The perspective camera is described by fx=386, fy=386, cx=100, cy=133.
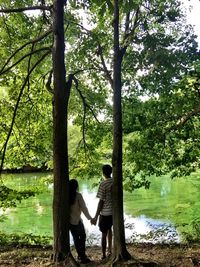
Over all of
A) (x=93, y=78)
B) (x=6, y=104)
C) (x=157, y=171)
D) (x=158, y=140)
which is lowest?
(x=157, y=171)

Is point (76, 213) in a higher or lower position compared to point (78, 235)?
higher

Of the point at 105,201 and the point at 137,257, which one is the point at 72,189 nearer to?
the point at 105,201

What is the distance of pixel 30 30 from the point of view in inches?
334

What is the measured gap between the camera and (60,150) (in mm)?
5492

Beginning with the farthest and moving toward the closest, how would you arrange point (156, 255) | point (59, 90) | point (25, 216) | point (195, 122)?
point (25, 216) → point (195, 122) → point (156, 255) → point (59, 90)

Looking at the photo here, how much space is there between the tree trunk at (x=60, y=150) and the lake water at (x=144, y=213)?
3843 mm

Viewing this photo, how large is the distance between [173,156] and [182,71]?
2285 millimetres

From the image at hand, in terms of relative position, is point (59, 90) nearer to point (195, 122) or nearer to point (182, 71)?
point (182, 71)

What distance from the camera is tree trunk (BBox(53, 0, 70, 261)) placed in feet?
17.8

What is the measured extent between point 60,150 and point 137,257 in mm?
2045

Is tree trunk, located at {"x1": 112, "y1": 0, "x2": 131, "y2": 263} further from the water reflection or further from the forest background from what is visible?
the water reflection

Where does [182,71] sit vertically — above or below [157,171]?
above

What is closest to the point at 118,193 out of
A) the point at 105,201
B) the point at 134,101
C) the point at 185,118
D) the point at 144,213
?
the point at 105,201

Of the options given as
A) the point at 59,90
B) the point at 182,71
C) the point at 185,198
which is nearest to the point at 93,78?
the point at 182,71
